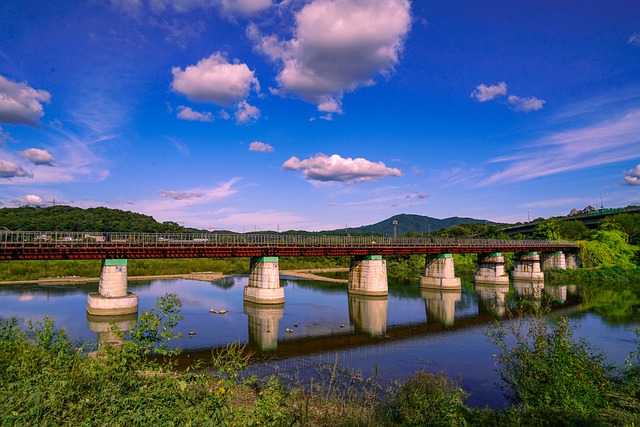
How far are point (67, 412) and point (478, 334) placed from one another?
126 ft

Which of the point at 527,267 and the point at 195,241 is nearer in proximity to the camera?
the point at 195,241

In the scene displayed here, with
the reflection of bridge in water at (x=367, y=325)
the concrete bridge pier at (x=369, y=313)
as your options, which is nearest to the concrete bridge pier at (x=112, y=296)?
the reflection of bridge in water at (x=367, y=325)

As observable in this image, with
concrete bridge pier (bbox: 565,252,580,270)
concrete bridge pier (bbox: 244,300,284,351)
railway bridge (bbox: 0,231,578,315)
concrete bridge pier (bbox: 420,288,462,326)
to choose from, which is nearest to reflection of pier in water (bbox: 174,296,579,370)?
concrete bridge pier (bbox: 244,300,284,351)

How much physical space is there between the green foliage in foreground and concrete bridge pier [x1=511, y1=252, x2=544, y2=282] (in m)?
79.9

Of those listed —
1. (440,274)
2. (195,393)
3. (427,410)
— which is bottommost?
(440,274)

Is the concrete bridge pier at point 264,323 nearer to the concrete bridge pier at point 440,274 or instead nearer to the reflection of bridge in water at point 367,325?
the reflection of bridge in water at point 367,325

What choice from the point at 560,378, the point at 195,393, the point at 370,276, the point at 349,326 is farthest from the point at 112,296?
the point at 560,378

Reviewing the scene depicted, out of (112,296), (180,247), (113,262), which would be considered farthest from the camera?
(180,247)

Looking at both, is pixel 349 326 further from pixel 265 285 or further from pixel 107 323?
pixel 107 323

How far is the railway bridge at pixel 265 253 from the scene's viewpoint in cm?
4416

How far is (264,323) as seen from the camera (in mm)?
42844

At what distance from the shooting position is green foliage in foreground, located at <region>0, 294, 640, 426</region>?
29.5ft

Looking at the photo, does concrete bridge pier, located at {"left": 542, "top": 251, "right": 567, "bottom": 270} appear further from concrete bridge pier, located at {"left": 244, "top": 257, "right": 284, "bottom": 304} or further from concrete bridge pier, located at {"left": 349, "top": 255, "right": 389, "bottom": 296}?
concrete bridge pier, located at {"left": 244, "top": 257, "right": 284, "bottom": 304}

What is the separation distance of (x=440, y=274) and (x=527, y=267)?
30152 mm
